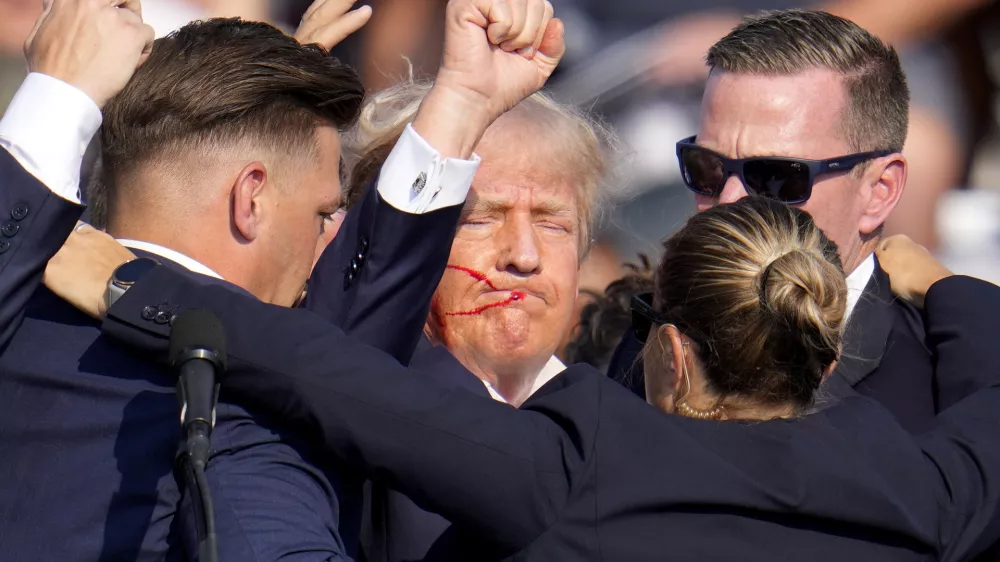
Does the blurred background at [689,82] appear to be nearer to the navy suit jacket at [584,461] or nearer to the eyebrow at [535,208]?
the eyebrow at [535,208]

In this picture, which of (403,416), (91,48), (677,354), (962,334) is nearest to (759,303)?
(677,354)

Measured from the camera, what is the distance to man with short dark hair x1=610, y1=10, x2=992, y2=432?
282 centimetres

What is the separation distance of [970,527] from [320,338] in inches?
43.5

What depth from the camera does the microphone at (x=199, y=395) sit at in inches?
61.8

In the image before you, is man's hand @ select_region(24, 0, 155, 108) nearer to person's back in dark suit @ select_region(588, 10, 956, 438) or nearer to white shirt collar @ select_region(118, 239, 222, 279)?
white shirt collar @ select_region(118, 239, 222, 279)

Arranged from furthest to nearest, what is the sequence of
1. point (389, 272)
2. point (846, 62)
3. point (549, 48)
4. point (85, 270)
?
point (846, 62) → point (549, 48) → point (389, 272) → point (85, 270)

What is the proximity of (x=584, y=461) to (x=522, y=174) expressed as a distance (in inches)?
42.0

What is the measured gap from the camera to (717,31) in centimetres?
512

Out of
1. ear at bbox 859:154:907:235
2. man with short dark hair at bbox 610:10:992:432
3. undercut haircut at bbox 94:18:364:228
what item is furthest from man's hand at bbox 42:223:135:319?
ear at bbox 859:154:907:235

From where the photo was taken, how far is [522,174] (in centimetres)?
278

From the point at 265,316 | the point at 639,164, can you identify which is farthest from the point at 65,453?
the point at 639,164

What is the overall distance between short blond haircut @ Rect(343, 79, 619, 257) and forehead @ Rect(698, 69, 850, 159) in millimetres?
291

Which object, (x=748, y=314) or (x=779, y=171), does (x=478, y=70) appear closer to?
(x=748, y=314)

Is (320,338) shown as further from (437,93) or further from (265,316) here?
(437,93)
